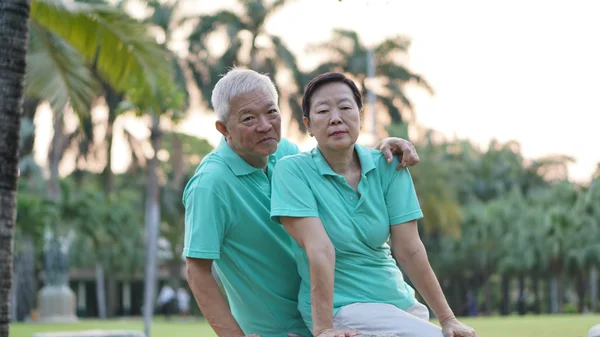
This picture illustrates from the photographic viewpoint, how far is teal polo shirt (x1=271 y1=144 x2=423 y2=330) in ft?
10.5

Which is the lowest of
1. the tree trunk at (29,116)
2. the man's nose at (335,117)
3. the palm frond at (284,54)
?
the man's nose at (335,117)

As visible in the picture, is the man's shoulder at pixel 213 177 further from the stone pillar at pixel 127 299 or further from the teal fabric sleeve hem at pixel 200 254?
the stone pillar at pixel 127 299

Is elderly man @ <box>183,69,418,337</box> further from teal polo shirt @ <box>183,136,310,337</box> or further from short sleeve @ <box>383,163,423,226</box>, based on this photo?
short sleeve @ <box>383,163,423,226</box>

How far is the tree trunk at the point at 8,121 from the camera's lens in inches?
232

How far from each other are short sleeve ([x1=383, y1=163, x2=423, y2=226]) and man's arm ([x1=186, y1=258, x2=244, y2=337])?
74 centimetres

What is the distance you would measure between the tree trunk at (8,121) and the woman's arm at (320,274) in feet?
11.3

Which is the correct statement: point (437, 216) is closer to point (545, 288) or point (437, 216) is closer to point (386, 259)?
point (545, 288)

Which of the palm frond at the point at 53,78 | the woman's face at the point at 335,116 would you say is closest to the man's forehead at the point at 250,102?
the woman's face at the point at 335,116

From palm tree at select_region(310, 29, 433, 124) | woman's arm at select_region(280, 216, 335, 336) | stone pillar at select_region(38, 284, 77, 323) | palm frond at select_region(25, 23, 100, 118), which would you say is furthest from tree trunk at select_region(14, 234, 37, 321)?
woman's arm at select_region(280, 216, 335, 336)

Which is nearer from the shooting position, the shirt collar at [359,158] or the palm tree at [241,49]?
the shirt collar at [359,158]

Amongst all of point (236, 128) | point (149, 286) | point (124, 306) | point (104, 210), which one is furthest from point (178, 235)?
A: point (236, 128)

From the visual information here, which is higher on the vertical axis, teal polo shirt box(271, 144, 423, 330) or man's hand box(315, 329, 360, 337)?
teal polo shirt box(271, 144, 423, 330)

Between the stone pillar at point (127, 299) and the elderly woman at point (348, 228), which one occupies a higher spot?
the elderly woman at point (348, 228)

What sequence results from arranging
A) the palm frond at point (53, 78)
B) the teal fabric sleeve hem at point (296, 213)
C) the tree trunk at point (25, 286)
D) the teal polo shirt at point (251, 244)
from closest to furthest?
the teal fabric sleeve hem at point (296, 213) → the teal polo shirt at point (251, 244) → the palm frond at point (53, 78) → the tree trunk at point (25, 286)
